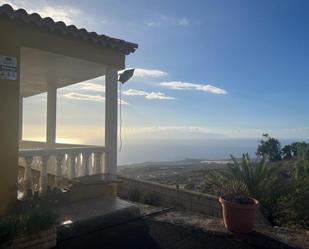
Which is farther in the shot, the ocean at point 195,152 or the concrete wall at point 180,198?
the ocean at point 195,152

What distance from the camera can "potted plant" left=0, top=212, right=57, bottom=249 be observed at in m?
3.47

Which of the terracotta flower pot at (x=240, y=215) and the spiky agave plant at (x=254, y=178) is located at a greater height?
the spiky agave plant at (x=254, y=178)

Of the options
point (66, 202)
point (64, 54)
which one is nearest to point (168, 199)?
point (66, 202)

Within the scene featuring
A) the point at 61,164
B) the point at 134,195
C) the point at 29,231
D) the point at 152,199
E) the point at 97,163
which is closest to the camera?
the point at 29,231

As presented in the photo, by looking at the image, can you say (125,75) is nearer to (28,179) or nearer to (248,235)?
(28,179)

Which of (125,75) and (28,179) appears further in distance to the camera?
(125,75)

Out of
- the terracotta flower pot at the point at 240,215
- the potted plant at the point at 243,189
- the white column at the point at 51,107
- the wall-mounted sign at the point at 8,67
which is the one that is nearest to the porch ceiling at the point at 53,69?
the white column at the point at 51,107

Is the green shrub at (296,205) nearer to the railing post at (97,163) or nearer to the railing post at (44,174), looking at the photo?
the railing post at (97,163)

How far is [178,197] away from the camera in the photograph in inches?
275

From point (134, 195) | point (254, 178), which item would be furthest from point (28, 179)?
point (254, 178)

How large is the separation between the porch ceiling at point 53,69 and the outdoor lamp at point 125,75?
38 cm

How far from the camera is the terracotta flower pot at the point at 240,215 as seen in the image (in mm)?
4578

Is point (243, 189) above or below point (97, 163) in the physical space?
below

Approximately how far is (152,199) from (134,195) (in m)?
0.56
